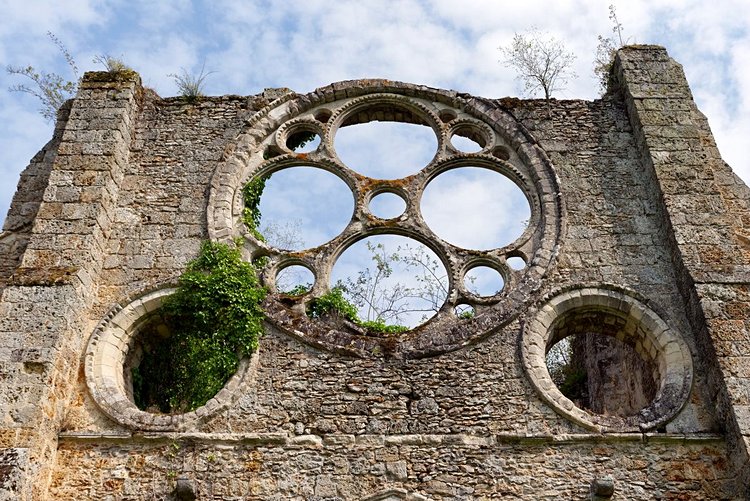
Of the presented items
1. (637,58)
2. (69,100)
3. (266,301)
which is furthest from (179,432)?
(637,58)

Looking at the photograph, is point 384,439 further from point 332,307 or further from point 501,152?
point 501,152

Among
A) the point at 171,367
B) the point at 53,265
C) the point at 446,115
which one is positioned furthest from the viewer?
the point at 446,115

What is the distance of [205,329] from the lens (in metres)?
7.45

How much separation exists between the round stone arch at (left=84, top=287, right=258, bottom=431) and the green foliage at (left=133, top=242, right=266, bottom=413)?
0.14 m

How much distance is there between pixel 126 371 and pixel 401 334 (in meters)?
2.70

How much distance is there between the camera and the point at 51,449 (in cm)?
653

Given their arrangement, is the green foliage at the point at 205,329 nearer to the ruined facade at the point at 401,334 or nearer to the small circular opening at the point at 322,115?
the ruined facade at the point at 401,334

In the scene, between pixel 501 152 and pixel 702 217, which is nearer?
pixel 702 217

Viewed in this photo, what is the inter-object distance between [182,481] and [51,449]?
3.89 ft

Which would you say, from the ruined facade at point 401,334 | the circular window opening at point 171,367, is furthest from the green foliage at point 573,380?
the circular window opening at point 171,367

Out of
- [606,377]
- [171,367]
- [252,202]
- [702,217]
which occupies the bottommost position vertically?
[171,367]

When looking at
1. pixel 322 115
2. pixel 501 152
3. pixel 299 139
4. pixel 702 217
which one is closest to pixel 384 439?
pixel 501 152

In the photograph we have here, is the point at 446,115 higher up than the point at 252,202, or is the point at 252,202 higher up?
the point at 446,115

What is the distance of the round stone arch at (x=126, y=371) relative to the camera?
6.80m
